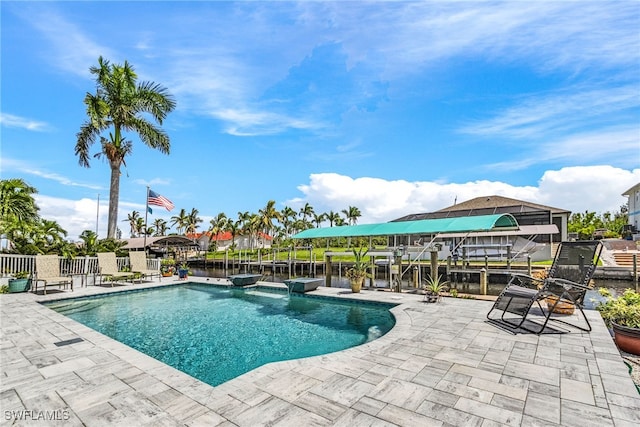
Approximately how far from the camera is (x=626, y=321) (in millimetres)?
4926

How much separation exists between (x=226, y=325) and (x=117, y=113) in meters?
16.1

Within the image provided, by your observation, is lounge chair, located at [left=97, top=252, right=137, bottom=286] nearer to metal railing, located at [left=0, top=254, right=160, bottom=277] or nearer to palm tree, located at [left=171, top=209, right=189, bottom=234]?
metal railing, located at [left=0, top=254, right=160, bottom=277]

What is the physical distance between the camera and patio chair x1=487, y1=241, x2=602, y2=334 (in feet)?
16.6

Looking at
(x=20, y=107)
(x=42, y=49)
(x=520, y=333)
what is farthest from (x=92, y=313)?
(x=520, y=333)

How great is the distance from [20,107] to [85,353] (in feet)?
39.1

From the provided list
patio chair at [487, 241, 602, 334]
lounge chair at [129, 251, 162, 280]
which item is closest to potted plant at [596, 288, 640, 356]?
patio chair at [487, 241, 602, 334]

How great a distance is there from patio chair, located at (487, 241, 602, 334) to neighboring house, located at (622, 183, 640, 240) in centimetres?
3100

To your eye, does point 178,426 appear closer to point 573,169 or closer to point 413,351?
point 413,351

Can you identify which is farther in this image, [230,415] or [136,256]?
[136,256]

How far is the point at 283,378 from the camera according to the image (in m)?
3.43

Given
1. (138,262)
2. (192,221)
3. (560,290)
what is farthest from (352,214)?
(560,290)

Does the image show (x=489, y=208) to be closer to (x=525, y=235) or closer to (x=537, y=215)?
(x=537, y=215)

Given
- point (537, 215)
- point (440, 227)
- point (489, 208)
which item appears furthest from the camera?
point (489, 208)

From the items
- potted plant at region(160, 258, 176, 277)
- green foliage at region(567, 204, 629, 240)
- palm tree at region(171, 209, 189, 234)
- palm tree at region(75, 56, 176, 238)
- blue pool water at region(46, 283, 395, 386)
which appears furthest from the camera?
palm tree at region(171, 209, 189, 234)
